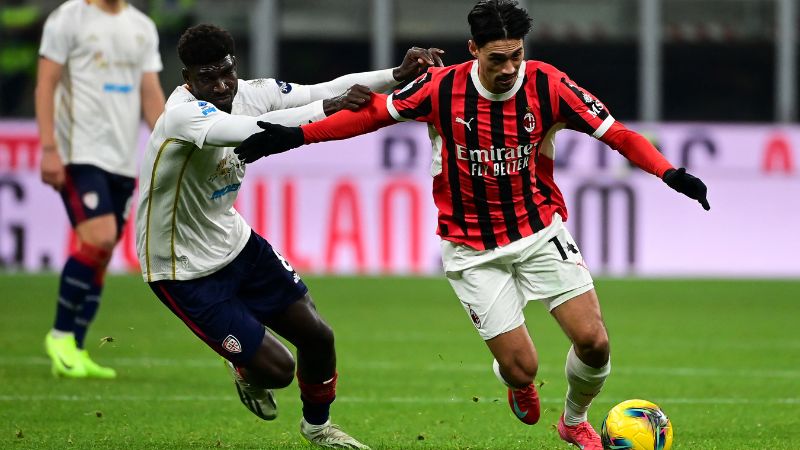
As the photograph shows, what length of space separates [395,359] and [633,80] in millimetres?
9718

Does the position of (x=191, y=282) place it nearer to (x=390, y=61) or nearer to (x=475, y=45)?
(x=475, y=45)

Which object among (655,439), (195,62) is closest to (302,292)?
(195,62)

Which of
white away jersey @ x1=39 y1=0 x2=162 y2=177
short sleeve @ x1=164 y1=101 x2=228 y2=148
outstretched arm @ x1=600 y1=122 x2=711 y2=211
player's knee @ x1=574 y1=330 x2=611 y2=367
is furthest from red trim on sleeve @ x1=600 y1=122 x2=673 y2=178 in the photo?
white away jersey @ x1=39 y1=0 x2=162 y2=177

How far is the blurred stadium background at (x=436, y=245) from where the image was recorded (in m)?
7.47

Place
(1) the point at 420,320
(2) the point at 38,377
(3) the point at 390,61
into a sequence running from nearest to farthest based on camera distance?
(2) the point at 38,377
(1) the point at 420,320
(3) the point at 390,61

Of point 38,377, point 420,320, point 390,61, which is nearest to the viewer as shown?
point 38,377

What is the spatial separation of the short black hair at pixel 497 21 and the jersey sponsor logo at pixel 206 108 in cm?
108

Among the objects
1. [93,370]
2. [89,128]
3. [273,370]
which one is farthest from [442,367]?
[273,370]

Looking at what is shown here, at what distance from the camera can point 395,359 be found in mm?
9703

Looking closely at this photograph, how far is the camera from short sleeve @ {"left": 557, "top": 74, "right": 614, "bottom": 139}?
19.7 feet

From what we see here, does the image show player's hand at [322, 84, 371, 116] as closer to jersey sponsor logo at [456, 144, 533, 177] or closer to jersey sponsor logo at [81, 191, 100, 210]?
jersey sponsor logo at [456, 144, 533, 177]

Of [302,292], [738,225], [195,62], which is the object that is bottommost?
[738,225]

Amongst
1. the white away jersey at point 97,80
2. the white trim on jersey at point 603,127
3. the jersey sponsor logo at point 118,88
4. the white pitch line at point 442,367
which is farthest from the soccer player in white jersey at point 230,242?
the white pitch line at point 442,367

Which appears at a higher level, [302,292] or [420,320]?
[302,292]
